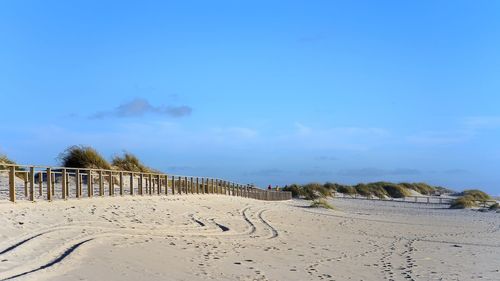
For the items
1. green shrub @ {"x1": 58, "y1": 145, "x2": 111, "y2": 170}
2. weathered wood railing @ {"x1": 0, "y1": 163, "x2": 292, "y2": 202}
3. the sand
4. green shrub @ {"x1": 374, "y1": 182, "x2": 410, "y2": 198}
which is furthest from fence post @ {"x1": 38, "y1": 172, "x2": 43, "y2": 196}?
green shrub @ {"x1": 374, "y1": 182, "x2": 410, "y2": 198}

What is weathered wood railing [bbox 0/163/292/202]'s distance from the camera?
17.7m

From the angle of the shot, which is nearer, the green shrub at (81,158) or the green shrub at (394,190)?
the green shrub at (81,158)

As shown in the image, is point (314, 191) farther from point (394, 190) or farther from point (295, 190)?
point (394, 190)

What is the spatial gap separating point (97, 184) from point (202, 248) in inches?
489

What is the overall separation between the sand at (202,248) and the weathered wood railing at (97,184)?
836mm

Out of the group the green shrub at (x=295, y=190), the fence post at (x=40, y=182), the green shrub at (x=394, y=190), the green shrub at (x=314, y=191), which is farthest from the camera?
the green shrub at (x=394, y=190)

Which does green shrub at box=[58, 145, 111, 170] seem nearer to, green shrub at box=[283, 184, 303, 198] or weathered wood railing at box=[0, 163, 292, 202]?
weathered wood railing at box=[0, 163, 292, 202]

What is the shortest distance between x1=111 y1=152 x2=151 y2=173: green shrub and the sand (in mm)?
14226

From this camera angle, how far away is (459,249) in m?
16.8

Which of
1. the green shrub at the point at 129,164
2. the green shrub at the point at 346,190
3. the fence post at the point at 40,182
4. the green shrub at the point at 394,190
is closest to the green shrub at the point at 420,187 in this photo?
the green shrub at the point at 394,190

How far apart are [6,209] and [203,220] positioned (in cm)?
698

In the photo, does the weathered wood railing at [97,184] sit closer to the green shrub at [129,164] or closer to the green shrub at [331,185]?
the green shrub at [129,164]

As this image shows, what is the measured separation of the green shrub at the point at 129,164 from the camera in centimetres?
3560

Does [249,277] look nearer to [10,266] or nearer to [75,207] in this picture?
[10,266]
